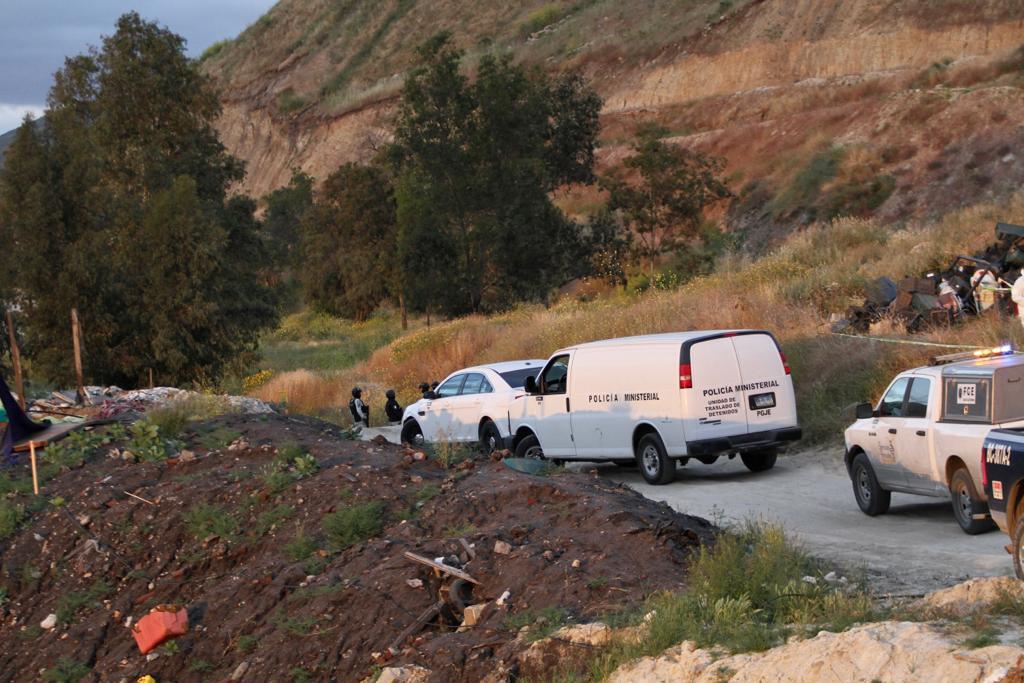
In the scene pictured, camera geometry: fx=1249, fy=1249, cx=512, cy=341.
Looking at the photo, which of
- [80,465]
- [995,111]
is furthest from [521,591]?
[995,111]

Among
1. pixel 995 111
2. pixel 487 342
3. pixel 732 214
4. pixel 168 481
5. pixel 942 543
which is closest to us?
pixel 942 543

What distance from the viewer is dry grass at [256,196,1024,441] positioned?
20.2m

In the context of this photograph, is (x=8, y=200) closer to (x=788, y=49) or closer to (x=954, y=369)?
(x=954, y=369)

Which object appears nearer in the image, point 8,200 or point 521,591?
point 521,591

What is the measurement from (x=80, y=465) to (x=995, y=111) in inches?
1721

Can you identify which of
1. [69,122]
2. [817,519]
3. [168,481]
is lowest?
[817,519]

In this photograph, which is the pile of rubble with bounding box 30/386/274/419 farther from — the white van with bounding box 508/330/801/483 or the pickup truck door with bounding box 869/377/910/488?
the pickup truck door with bounding box 869/377/910/488

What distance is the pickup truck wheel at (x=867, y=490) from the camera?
44.9 ft

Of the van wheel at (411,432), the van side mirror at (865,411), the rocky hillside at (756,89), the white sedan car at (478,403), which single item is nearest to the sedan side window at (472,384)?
the white sedan car at (478,403)

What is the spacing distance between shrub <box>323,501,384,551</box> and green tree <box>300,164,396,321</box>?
47637 mm

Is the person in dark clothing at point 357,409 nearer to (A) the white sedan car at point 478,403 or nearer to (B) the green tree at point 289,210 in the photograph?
(A) the white sedan car at point 478,403

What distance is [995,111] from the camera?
49375mm

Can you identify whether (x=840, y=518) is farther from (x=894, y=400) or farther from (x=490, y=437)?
(x=490, y=437)

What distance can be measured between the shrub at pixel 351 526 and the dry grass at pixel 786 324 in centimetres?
889
